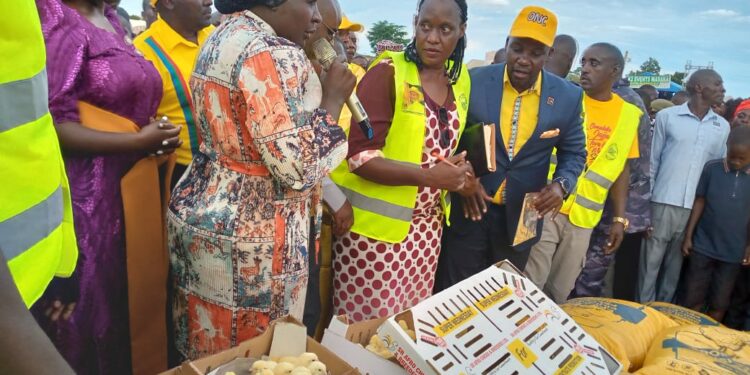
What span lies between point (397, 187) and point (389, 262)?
0.31 m

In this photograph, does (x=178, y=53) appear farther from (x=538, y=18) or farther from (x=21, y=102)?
(x=21, y=102)

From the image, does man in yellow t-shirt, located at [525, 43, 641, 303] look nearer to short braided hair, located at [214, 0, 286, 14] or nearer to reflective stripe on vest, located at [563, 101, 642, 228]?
reflective stripe on vest, located at [563, 101, 642, 228]

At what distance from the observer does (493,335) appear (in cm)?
152

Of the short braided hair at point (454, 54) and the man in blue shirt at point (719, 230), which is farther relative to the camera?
the man in blue shirt at point (719, 230)

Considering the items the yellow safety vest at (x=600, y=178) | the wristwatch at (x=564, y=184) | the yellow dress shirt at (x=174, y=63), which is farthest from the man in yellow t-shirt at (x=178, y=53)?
the yellow safety vest at (x=600, y=178)

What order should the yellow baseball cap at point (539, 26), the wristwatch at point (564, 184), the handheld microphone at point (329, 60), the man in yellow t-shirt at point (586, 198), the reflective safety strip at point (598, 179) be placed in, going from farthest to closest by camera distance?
1. the reflective safety strip at point (598, 179)
2. the man in yellow t-shirt at point (586, 198)
3. the wristwatch at point (564, 184)
4. the yellow baseball cap at point (539, 26)
5. the handheld microphone at point (329, 60)

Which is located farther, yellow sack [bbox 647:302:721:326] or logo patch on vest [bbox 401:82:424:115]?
yellow sack [bbox 647:302:721:326]

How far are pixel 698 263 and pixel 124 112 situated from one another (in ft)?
13.7

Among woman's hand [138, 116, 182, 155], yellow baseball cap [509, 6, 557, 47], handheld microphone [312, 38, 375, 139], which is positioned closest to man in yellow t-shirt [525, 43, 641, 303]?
yellow baseball cap [509, 6, 557, 47]

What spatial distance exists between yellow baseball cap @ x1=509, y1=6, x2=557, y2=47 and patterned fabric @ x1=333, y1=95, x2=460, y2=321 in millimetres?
573

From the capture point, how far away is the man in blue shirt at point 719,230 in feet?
13.4

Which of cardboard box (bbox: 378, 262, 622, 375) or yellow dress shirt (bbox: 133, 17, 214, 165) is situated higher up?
yellow dress shirt (bbox: 133, 17, 214, 165)

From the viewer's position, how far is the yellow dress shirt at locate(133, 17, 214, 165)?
2449mm

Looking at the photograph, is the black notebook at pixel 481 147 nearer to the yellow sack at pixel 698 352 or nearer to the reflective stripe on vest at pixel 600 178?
the yellow sack at pixel 698 352
